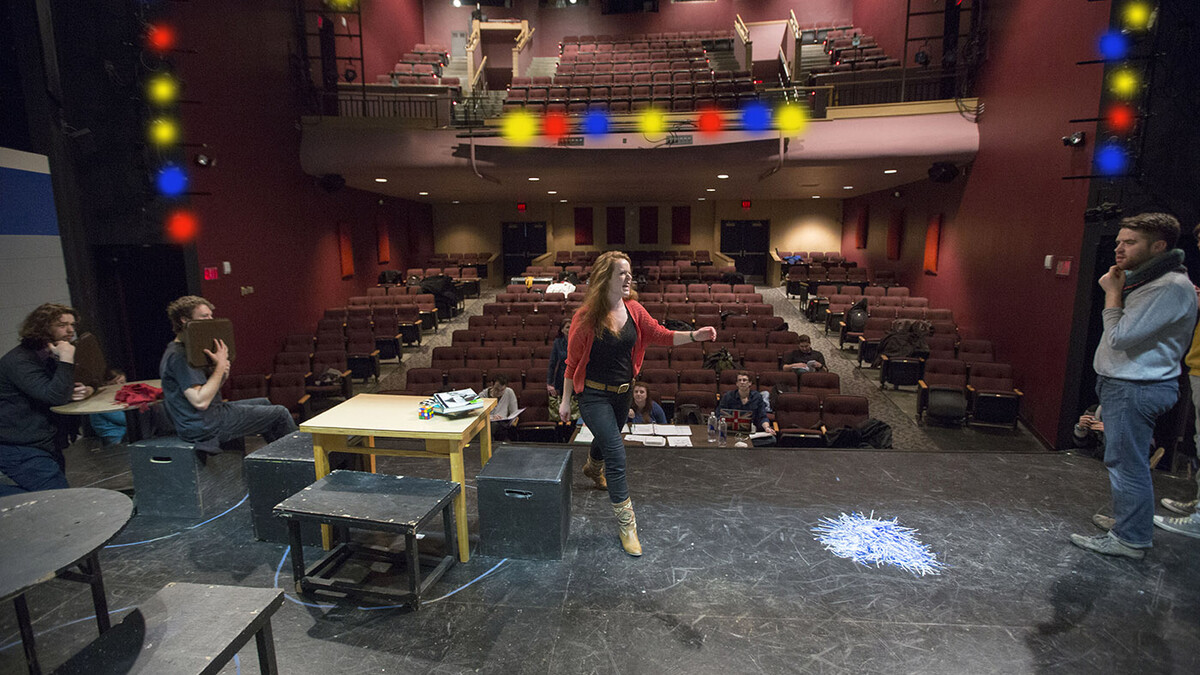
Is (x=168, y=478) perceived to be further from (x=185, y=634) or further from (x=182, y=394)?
(x=185, y=634)

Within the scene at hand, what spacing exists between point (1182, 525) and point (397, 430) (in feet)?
12.6

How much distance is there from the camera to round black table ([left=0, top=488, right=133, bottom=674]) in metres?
1.44

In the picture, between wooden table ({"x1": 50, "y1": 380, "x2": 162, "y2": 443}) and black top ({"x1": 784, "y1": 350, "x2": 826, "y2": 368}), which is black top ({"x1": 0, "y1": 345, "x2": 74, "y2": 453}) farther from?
black top ({"x1": 784, "y1": 350, "x2": 826, "y2": 368})

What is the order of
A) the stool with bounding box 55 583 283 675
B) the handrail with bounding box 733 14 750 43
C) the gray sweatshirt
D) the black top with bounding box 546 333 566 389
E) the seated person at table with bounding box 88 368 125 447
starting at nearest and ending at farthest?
the stool with bounding box 55 583 283 675
the gray sweatshirt
the seated person at table with bounding box 88 368 125 447
the black top with bounding box 546 333 566 389
the handrail with bounding box 733 14 750 43

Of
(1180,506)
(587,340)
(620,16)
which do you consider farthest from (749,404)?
(620,16)

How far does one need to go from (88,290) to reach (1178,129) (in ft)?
33.8

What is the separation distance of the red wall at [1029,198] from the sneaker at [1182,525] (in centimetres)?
309

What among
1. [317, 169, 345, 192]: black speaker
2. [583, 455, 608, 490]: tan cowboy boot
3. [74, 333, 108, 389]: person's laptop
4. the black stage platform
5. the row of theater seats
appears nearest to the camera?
the black stage platform

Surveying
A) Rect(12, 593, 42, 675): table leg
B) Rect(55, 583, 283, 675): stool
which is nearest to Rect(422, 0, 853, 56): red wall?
Rect(12, 593, 42, 675): table leg

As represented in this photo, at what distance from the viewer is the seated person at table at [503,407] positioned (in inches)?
208

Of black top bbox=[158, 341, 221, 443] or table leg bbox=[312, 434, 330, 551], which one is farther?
black top bbox=[158, 341, 221, 443]

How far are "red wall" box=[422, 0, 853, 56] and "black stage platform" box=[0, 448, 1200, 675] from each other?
18.0 m

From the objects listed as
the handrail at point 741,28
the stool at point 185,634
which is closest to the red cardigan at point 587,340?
the stool at point 185,634

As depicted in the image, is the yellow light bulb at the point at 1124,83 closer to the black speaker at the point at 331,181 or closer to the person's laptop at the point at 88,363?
the person's laptop at the point at 88,363
